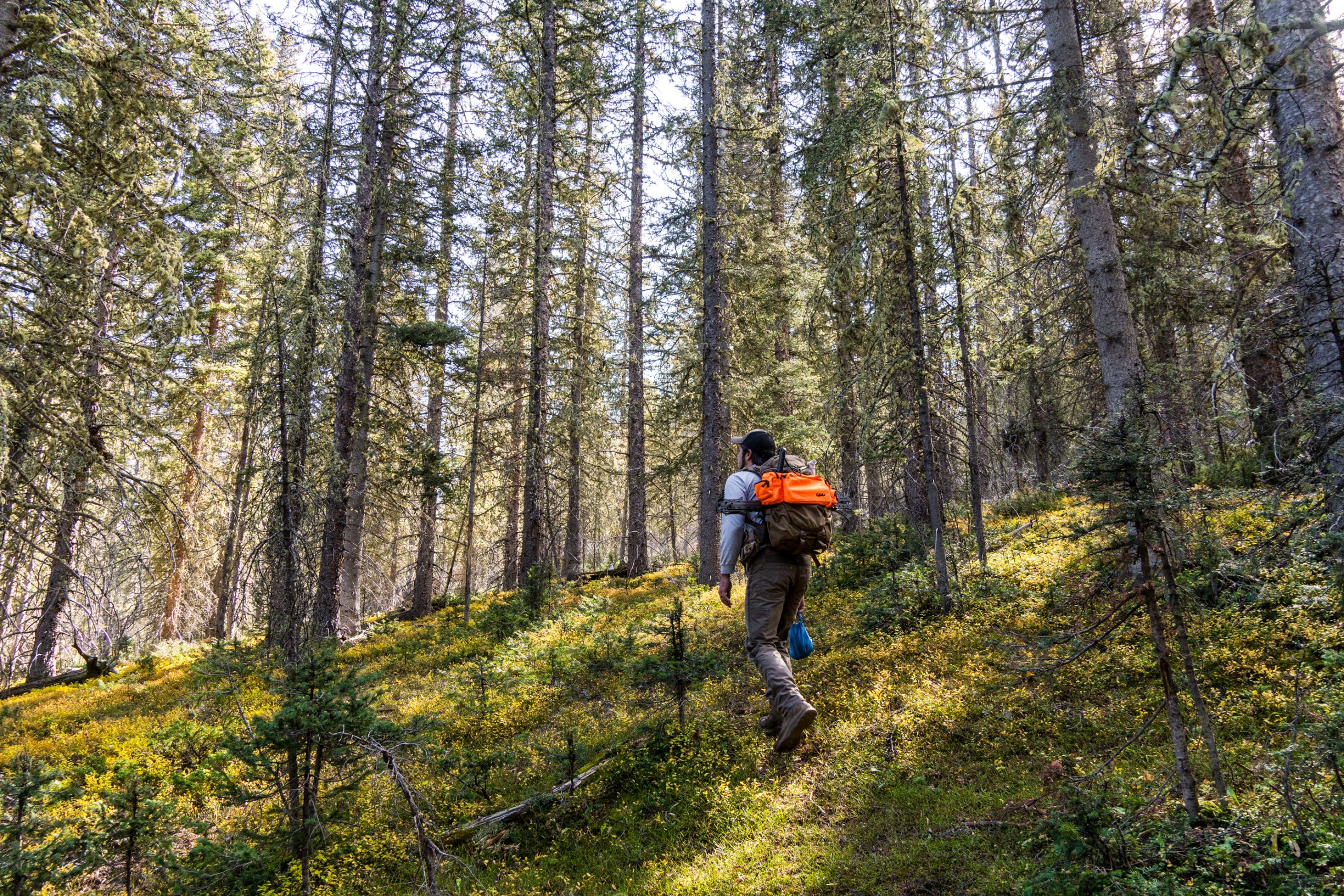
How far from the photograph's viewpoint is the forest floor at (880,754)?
3713mm

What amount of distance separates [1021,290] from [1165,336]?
4.27 metres

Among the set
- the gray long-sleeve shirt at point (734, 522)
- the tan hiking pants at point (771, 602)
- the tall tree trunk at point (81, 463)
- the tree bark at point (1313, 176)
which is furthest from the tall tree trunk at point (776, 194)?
the tall tree trunk at point (81, 463)

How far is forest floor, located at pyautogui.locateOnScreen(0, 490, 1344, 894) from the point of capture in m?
3.71

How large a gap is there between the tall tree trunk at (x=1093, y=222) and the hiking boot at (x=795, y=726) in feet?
18.1

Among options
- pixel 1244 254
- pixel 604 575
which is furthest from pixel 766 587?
pixel 604 575

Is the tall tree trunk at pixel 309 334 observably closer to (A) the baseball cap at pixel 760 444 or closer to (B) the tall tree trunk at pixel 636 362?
(A) the baseball cap at pixel 760 444

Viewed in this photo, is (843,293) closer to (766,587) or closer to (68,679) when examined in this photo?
(766,587)

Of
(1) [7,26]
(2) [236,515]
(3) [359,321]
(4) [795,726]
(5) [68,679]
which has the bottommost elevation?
(5) [68,679]

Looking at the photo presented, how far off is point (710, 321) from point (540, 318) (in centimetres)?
387

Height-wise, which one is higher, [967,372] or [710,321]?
[710,321]

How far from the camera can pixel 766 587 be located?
5219mm

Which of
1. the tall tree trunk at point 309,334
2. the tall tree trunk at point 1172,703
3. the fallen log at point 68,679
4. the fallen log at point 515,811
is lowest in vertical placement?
the fallen log at point 68,679

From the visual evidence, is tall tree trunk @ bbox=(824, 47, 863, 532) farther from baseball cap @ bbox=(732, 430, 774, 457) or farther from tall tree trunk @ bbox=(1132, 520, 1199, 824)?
tall tree trunk @ bbox=(1132, 520, 1199, 824)

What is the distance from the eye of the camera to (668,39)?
1398 centimetres
